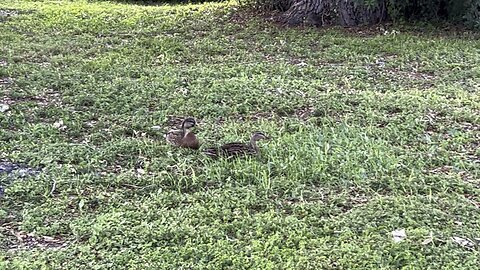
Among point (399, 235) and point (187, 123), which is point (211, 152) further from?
point (399, 235)

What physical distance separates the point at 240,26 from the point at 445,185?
14.3 feet

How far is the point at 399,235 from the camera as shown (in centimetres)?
253

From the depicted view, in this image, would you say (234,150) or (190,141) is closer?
(234,150)

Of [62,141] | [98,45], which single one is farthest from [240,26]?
[62,141]

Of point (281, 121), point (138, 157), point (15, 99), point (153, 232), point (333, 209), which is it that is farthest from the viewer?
point (15, 99)

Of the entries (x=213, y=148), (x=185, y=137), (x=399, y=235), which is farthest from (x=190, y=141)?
(x=399, y=235)

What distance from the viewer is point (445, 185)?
296 cm

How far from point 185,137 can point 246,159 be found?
40 cm

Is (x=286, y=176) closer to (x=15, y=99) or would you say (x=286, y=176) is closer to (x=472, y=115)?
(x=472, y=115)

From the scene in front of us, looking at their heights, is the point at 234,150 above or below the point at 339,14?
below

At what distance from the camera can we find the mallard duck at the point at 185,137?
3428 millimetres

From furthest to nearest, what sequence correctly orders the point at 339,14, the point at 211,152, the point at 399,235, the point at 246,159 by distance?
1. the point at 339,14
2. the point at 211,152
3. the point at 246,159
4. the point at 399,235

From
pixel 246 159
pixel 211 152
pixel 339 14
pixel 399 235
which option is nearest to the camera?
pixel 399 235

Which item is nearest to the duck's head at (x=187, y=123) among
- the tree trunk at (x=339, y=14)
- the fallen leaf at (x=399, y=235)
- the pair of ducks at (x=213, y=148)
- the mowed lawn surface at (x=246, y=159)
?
the pair of ducks at (x=213, y=148)
